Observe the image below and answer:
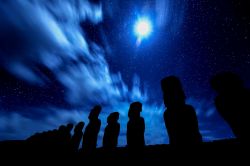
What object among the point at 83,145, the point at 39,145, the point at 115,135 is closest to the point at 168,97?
the point at 115,135

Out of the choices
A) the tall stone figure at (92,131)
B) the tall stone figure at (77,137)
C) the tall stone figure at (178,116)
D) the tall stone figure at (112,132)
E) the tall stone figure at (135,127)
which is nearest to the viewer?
the tall stone figure at (178,116)

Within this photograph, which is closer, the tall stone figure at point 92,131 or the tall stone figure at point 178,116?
the tall stone figure at point 178,116

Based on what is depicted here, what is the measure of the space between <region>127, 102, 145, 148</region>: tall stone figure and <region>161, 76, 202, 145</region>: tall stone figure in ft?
4.52

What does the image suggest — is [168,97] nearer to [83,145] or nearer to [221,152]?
[221,152]

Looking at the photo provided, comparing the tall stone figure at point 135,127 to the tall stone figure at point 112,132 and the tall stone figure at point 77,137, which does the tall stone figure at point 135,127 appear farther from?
the tall stone figure at point 77,137

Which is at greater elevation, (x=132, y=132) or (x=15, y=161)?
(x=132, y=132)

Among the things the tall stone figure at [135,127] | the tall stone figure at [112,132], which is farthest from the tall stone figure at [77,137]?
the tall stone figure at [135,127]

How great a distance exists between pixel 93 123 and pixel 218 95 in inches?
297

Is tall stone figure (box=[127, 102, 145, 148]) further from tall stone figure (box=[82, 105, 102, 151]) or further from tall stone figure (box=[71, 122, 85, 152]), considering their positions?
tall stone figure (box=[71, 122, 85, 152])

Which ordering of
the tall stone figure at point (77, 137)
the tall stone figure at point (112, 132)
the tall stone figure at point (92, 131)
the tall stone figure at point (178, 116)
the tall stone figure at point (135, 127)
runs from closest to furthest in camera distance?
the tall stone figure at point (178, 116) → the tall stone figure at point (135, 127) → the tall stone figure at point (112, 132) → the tall stone figure at point (92, 131) → the tall stone figure at point (77, 137)

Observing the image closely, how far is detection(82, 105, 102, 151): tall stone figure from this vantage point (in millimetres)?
7806

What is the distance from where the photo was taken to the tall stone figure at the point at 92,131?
781 cm

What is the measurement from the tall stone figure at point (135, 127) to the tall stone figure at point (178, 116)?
138 cm

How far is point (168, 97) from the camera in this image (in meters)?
3.84
